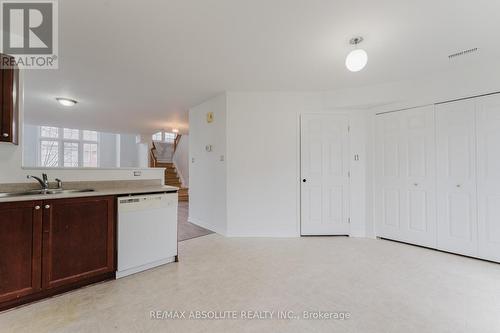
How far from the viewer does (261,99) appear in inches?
143

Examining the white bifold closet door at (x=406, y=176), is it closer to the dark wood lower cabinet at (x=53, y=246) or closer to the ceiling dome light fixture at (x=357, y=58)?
the ceiling dome light fixture at (x=357, y=58)

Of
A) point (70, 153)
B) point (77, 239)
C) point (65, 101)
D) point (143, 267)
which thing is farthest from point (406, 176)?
point (70, 153)

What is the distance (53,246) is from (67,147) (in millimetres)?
10301

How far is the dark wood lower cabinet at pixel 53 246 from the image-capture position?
1650 mm

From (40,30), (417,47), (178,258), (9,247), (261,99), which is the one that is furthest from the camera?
(261,99)

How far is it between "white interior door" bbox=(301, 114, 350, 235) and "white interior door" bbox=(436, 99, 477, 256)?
1.22 m

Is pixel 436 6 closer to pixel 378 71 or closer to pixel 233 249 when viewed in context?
pixel 378 71

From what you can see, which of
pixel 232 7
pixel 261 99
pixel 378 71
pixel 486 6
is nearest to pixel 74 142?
pixel 261 99

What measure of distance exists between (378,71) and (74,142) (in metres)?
12.0

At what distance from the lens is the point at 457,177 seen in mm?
2844

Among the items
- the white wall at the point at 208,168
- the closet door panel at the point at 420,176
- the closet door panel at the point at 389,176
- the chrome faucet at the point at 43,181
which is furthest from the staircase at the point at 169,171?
the closet door panel at the point at 420,176

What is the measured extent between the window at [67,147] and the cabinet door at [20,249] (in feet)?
30.2

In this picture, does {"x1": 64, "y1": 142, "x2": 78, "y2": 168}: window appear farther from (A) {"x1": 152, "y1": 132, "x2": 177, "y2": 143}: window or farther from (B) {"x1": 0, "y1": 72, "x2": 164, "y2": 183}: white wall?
(B) {"x1": 0, "y1": 72, "x2": 164, "y2": 183}: white wall

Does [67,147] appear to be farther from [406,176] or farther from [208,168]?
[406,176]
